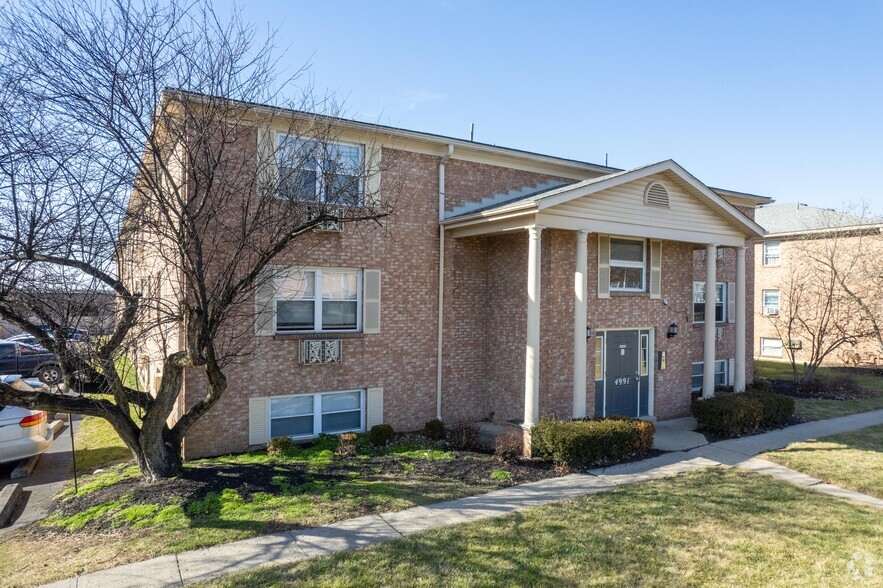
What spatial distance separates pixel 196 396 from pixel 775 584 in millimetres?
9308

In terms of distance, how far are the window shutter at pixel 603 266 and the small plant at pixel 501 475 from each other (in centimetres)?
548

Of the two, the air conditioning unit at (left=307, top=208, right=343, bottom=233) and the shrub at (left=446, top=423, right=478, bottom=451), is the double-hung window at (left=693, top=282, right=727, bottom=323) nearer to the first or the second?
the shrub at (left=446, top=423, right=478, bottom=451)

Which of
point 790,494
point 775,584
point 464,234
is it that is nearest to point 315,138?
point 464,234

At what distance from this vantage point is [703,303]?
55.6ft

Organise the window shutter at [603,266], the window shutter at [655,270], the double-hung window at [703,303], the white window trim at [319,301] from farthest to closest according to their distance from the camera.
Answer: the double-hung window at [703,303] → the window shutter at [655,270] → the window shutter at [603,266] → the white window trim at [319,301]

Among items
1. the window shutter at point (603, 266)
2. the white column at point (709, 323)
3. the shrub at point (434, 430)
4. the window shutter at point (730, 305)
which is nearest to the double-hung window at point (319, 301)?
the shrub at point (434, 430)

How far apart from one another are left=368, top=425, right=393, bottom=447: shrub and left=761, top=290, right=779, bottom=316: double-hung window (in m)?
23.6

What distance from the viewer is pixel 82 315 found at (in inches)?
289

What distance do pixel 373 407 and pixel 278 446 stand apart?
2288 mm

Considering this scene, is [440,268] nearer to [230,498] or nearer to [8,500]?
[230,498]

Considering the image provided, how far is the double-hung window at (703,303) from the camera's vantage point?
1672cm

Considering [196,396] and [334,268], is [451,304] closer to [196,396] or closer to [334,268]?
[334,268]

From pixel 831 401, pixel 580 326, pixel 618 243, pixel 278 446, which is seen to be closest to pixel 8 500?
pixel 278 446

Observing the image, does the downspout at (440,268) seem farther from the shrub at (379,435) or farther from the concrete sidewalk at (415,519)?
the concrete sidewalk at (415,519)
